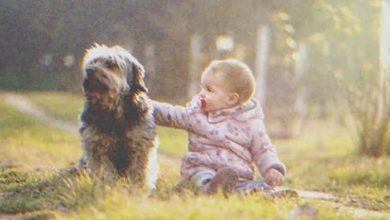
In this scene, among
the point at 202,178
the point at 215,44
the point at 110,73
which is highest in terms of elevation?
the point at 215,44

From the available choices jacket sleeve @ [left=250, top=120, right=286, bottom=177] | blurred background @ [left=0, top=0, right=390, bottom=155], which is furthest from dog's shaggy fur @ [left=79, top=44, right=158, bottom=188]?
blurred background @ [left=0, top=0, right=390, bottom=155]

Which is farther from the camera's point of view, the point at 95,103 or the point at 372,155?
the point at 372,155

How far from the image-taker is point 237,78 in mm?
6797

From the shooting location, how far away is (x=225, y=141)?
6832mm

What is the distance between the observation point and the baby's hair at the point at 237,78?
680 cm

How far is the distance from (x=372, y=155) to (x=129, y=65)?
6691mm

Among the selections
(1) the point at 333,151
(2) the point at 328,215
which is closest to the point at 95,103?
(2) the point at 328,215

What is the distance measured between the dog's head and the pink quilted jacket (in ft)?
1.29

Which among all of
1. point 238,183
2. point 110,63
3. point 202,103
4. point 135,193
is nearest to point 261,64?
point 202,103

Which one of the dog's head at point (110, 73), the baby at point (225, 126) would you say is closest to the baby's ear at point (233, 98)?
the baby at point (225, 126)

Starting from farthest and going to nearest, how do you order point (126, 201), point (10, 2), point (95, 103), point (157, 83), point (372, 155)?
point (372, 155) < point (157, 83) < point (10, 2) < point (95, 103) < point (126, 201)

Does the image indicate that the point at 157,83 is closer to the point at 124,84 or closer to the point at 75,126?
the point at 75,126

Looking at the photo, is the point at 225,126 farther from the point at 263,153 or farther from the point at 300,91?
the point at 300,91

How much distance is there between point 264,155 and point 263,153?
25mm
